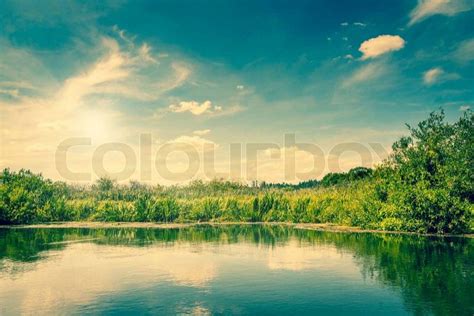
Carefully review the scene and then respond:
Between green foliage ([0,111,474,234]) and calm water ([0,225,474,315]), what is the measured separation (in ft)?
11.2

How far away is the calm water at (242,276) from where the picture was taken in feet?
50.0

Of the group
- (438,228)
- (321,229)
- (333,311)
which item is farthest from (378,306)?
(321,229)

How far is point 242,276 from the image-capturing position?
20297 mm

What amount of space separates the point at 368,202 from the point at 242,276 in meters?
23.2

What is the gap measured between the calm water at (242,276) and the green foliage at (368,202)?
3401 mm

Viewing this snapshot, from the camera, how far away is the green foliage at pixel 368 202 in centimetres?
3481

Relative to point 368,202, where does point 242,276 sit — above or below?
below

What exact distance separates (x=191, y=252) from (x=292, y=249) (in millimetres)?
6497

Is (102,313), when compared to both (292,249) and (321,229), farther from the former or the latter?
(321,229)

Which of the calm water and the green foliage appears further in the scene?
the green foliage

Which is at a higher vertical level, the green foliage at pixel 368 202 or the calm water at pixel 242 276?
the green foliage at pixel 368 202

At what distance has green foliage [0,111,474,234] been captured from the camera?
34.8 metres

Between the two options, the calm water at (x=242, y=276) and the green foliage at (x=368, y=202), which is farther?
the green foliage at (x=368, y=202)

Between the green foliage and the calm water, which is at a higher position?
the green foliage
